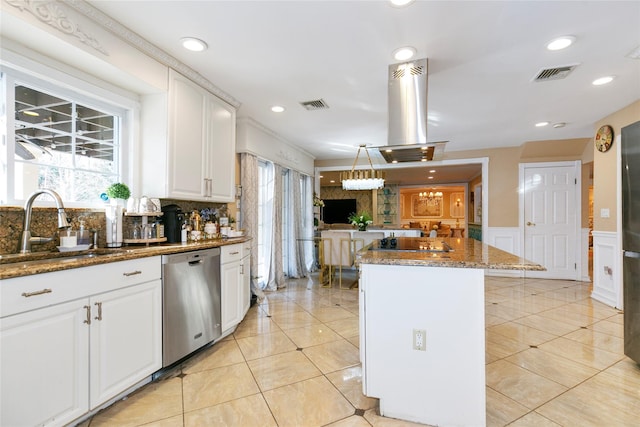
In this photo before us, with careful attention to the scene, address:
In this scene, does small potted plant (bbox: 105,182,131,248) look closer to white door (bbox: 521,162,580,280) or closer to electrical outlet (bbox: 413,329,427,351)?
electrical outlet (bbox: 413,329,427,351)

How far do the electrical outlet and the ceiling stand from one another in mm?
2001

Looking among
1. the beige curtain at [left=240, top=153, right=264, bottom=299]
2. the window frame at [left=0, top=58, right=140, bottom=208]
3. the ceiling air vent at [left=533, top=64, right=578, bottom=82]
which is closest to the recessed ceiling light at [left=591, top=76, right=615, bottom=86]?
the ceiling air vent at [left=533, top=64, right=578, bottom=82]

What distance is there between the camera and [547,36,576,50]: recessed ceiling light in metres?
2.18

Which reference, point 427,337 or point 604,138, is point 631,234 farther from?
point 604,138

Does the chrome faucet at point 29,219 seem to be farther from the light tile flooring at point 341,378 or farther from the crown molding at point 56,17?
the light tile flooring at point 341,378

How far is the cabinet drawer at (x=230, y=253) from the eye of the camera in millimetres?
2750

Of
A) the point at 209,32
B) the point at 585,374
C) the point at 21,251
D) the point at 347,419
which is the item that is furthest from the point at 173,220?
the point at 585,374

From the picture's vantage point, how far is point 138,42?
2193 mm

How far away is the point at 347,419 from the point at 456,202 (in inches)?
486

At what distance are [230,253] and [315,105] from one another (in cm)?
201

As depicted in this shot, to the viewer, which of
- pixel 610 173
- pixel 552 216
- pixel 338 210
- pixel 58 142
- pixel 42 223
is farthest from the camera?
pixel 338 210

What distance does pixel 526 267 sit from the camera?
154 cm

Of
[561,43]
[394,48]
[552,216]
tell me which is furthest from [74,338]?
[552,216]

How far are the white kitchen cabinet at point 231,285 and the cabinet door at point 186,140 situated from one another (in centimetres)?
65
